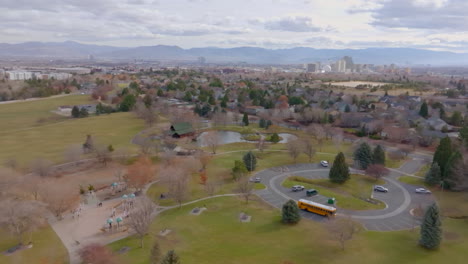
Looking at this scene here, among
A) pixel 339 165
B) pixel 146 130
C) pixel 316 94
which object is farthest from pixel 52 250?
pixel 316 94

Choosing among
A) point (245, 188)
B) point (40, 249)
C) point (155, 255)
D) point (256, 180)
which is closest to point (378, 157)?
point (256, 180)

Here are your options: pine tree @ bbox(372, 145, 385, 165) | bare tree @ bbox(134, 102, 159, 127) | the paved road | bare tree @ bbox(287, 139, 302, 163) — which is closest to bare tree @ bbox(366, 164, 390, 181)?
the paved road

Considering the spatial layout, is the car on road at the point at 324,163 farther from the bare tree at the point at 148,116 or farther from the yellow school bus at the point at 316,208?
the bare tree at the point at 148,116

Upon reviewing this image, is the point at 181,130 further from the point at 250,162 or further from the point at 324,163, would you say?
the point at 324,163

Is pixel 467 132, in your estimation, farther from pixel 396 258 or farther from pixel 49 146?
pixel 49 146

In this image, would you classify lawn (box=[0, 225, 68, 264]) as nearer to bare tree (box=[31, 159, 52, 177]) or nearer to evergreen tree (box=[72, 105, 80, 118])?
bare tree (box=[31, 159, 52, 177])
